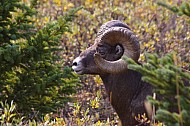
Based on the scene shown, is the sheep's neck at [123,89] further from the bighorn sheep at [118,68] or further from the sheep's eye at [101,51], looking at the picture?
the sheep's eye at [101,51]

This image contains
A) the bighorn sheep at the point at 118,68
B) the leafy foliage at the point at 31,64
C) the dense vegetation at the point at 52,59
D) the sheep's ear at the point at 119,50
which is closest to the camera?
the dense vegetation at the point at 52,59

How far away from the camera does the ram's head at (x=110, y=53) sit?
7.49m

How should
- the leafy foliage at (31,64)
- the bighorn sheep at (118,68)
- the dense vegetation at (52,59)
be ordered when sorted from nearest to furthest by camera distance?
the dense vegetation at (52,59) < the bighorn sheep at (118,68) < the leafy foliage at (31,64)

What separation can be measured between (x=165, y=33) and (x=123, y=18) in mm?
1120

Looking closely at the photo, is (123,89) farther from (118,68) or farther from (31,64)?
(31,64)

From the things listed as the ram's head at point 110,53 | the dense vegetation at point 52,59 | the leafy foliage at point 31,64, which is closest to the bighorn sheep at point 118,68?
the ram's head at point 110,53


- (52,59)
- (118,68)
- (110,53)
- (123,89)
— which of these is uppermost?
(52,59)

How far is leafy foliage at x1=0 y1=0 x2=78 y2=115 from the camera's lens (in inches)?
327

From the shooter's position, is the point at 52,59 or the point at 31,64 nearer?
the point at 31,64

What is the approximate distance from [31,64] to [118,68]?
160 cm

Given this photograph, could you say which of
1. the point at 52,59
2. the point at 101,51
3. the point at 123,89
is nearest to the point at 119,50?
the point at 101,51

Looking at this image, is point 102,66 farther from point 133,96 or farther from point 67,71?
point 67,71

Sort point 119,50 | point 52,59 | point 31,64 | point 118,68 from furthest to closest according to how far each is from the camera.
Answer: point 52,59 → point 31,64 → point 119,50 → point 118,68

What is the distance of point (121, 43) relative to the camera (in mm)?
7637
